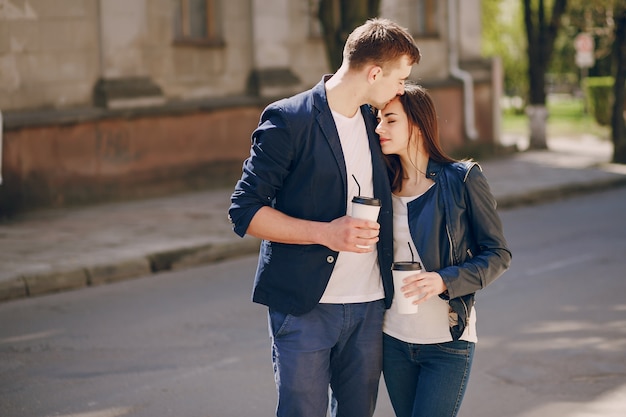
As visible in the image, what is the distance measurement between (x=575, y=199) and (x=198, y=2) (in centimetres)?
676

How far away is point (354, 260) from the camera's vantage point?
11.5 ft

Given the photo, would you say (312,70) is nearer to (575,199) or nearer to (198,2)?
(198,2)

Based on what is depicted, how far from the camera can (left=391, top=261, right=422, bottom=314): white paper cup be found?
131 inches

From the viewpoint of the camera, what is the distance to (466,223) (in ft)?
11.7

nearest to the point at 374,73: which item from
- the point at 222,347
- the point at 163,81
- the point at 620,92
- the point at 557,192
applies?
A: the point at 222,347

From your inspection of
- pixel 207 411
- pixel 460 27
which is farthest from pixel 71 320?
pixel 460 27

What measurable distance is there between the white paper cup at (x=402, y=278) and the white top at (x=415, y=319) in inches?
4.5

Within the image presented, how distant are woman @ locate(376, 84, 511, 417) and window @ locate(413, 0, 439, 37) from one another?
647 inches

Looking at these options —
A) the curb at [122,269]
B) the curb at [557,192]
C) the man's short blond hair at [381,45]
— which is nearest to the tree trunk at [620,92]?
the curb at [557,192]

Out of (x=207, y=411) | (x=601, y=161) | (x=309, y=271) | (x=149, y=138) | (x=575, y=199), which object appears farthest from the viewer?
(x=601, y=161)

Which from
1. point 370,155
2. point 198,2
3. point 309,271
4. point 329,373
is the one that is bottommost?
point 329,373

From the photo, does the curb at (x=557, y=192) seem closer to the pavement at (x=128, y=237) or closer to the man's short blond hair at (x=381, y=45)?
the pavement at (x=128, y=237)

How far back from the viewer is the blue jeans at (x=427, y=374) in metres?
3.48

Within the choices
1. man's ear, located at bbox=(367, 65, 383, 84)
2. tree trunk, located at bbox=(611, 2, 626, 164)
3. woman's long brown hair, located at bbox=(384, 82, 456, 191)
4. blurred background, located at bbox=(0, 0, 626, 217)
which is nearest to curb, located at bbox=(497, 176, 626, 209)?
tree trunk, located at bbox=(611, 2, 626, 164)
